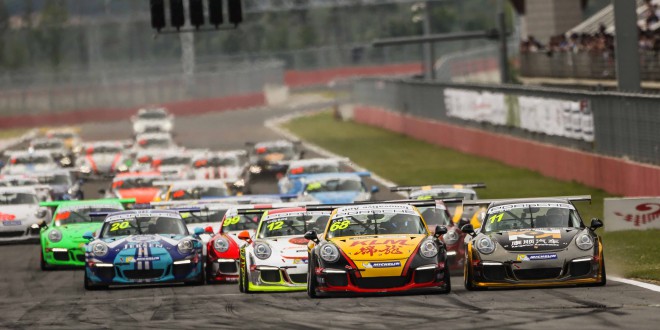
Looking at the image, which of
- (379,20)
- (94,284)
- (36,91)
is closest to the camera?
(94,284)

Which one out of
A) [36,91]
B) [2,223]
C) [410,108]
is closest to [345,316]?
[2,223]

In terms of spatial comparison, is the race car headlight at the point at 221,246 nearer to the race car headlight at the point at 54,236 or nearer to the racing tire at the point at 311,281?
the racing tire at the point at 311,281

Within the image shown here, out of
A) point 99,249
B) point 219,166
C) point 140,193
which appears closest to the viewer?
point 99,249

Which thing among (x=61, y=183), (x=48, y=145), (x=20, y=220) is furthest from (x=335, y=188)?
(x=48, y=145)

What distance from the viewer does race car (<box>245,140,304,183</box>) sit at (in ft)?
154

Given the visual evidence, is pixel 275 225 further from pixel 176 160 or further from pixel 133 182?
pixel 176 160

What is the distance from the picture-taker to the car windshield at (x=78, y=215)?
27.9m

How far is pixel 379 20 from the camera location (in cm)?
13125

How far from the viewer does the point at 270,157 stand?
4947 centimetres

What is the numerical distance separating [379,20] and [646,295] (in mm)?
113998

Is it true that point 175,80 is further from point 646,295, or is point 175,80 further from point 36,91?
point 646,295

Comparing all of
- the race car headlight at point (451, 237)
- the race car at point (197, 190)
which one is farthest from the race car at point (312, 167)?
the race car headlight at point (451, 237)

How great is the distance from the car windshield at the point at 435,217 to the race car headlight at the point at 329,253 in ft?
17.4

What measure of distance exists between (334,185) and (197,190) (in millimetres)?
2830
